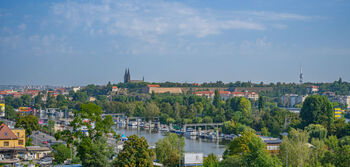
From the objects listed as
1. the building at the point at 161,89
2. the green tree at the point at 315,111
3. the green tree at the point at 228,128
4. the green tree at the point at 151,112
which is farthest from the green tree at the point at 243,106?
the building at the point at 161,89

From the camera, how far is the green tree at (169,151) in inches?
713

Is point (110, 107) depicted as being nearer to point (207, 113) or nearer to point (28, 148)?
point (207, 113)

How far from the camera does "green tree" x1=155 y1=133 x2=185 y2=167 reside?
59.4ft

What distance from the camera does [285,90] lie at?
92688 mm

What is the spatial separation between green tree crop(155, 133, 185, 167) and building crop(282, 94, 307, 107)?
61.3 metres

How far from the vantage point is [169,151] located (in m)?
20.5

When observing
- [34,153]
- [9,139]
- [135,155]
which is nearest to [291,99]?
[34,153]

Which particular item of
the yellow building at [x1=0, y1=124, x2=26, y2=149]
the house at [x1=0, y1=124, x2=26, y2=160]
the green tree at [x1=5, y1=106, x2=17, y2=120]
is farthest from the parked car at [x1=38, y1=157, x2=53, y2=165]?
the green tree at [x1=5, y1=106, x2=17, y2=120]

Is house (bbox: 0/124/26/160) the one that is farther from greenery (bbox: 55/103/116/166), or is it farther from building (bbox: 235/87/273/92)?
building (bbox: 235/87/273/92)

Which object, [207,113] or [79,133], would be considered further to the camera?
[207,113]

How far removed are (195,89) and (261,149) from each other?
82.6 metres

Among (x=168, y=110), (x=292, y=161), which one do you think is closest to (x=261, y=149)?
(x=292, y=161)


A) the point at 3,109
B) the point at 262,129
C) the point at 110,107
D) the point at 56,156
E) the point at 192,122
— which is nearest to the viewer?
the point at 56,156

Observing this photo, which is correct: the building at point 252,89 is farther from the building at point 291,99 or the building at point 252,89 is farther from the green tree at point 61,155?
the green tree at point 61,155
